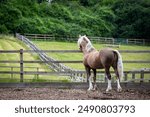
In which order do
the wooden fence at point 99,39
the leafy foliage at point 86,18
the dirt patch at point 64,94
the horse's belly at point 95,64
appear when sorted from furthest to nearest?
the leafy foliage at point 86,18
the wooden fence at point 99,39
the horse's belly at point 95,64
the dirt patch at point 64,94

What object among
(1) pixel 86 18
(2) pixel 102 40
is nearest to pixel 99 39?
(2) pixel 102 40

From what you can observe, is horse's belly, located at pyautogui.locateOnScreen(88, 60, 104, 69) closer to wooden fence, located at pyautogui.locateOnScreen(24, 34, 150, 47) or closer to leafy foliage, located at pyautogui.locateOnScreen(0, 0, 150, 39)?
wooden fence, located at pyautogui.locateOnScreen(24, 34, 150, 47)

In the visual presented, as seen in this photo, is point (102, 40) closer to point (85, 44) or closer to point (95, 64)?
point (85, 44)

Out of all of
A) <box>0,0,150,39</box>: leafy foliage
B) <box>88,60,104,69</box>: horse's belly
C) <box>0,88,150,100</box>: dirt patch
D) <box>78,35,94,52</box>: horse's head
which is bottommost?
<box>0,88,150,100</box>: dirt patch

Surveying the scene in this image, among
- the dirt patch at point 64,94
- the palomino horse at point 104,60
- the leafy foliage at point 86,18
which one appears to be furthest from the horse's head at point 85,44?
the leafy foliage at point 86,18

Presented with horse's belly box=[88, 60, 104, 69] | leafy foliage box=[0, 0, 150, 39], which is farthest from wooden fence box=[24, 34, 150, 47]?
horse's belly box=[88, 60, 104, 69]

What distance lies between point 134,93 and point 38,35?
1059 centimetres

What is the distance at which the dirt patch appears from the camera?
740 cm

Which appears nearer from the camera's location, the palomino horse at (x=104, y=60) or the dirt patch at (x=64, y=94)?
the dirt patch at (x=64, y=94)

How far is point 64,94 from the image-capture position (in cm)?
793

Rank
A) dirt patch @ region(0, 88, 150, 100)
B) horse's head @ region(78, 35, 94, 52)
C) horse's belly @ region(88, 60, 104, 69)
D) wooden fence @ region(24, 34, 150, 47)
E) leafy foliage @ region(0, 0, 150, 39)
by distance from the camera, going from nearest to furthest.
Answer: dirt patch @ region(0, 88, 150, 100) < horse's belly @ region(88, 60, 104, 69) < horse's head @ region(78, 35, 94, 52) < wooden fence @ region(24, 34, 150, 47) < leafy foliage @ region(0, 0, 150, 39)

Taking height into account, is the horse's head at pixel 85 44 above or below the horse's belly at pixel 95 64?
above

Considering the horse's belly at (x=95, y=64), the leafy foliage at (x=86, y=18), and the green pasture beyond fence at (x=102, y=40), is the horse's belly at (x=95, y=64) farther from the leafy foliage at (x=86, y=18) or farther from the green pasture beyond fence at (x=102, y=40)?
the leafy foliage at (x=86, y=18)

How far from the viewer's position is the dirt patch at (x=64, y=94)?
7.40 meters
